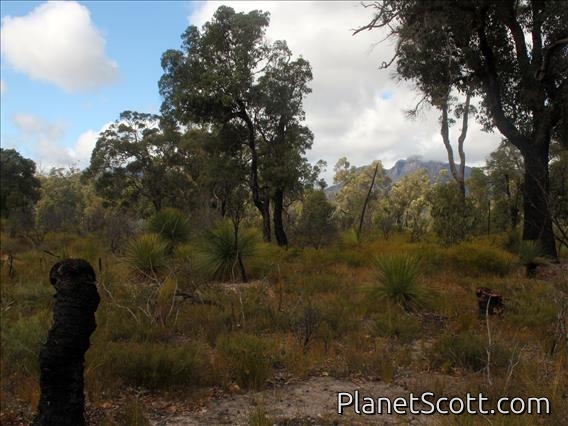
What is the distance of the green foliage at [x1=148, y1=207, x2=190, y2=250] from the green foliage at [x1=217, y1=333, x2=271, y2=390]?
24.9ft

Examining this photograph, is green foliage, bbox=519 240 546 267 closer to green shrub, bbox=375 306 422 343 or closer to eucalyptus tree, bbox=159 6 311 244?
green shrub, bbox=375 306 422 343

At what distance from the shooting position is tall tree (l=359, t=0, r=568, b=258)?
1276 centimetres

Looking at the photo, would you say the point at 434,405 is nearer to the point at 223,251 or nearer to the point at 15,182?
the point at 223,251

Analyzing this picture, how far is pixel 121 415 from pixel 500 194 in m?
33.8

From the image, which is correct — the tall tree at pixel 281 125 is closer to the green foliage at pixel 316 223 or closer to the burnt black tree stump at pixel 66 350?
the green foliage at pixel 316 223

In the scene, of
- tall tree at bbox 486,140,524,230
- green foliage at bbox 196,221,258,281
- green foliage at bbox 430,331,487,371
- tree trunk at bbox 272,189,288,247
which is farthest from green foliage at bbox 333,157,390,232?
green foliage at bbox 430,331,487,371

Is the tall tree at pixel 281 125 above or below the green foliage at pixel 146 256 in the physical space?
above

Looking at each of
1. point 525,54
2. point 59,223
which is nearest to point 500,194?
point 525,54

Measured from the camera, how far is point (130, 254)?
10711mm

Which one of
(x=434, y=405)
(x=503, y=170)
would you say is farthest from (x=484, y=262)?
(x=503, y=170)

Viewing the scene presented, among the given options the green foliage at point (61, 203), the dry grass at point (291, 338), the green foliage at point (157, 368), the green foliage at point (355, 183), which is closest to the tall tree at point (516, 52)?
the dry grass at point (291, 338)

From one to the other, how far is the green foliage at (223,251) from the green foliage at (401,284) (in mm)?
3427

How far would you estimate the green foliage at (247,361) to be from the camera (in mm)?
5246

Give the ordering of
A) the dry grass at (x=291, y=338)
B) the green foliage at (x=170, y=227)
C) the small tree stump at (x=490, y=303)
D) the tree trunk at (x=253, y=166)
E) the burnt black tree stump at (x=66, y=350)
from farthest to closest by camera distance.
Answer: the tree trunk at (x=253, y=166), the green foliage at (x=170, y=227), the small tree stump at (x=490, y=303), the dry grass at (x=291, y=338), the burnt black tree stump at (x=66, y=350)
